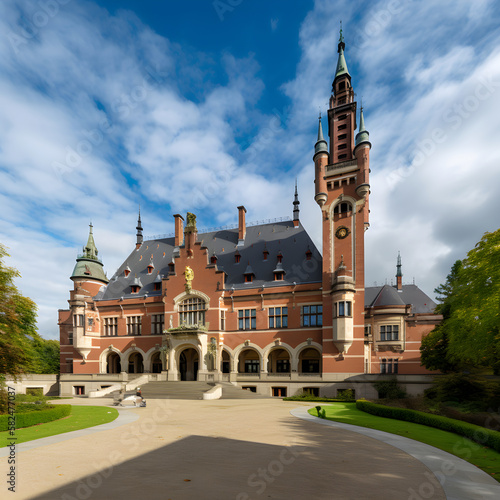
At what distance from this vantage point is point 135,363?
149 feet

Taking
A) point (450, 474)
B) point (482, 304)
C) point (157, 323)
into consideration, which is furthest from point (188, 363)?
point (450, 474)

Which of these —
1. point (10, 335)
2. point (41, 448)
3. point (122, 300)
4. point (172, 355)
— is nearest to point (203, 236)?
point (122, 300)

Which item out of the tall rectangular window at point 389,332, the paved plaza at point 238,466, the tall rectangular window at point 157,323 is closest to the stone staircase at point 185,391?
the tall rectangular window at point 157,323

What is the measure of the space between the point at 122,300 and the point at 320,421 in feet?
118

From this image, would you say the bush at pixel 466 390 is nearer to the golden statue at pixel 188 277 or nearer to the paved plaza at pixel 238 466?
the paved plaza at pixel 238 466

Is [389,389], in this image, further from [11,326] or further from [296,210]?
[11,326]

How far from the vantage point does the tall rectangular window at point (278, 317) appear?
37875 millimetres

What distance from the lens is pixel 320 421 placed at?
17734mm

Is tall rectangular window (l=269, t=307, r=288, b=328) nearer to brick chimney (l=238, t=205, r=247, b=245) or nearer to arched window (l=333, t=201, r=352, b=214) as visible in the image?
brick chimney (l=238, t=205, r=247, b=245)

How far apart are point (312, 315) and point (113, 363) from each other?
31.5m

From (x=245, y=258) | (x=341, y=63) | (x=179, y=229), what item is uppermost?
(x=341, y=63)

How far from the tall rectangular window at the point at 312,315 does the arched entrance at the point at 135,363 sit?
25.2 meters

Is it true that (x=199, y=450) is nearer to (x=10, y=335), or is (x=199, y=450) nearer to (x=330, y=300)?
Result: (x=10, y=335)

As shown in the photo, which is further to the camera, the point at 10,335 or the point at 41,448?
the point at 10,335
